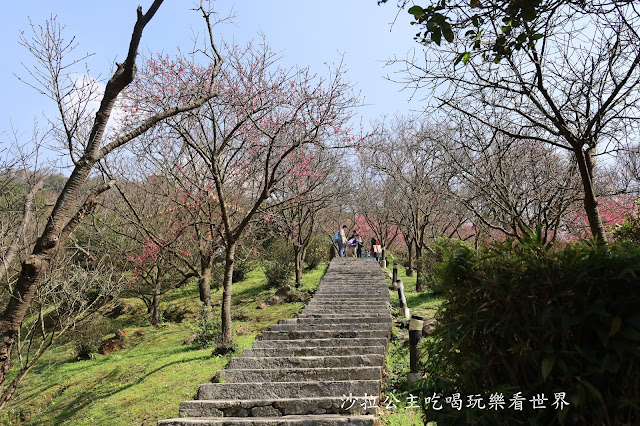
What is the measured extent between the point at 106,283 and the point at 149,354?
3969mm

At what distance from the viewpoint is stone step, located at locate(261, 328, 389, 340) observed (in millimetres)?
8625

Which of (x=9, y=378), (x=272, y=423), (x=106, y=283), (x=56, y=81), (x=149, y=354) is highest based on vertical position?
(x=56, y=81)

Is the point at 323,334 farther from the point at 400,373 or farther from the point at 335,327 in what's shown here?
the point at 400,373

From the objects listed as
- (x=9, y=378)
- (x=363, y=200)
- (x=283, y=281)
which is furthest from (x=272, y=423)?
(x=363, y=200)

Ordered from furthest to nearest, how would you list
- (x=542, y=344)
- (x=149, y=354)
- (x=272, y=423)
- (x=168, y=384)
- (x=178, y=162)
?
(x=178, y=162)
(x=149, y=354)
(x=168, y=384)
(x=272, y=423)
(x=542, y=344)

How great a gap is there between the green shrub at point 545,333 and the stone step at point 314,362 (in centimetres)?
418

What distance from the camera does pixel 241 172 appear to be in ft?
45.8

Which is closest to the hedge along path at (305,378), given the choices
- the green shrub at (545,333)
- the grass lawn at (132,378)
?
the grass lawn at (132,378)

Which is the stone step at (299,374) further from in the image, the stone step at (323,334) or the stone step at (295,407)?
the stone step at (323,334)

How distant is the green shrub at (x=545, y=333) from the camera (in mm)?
2102

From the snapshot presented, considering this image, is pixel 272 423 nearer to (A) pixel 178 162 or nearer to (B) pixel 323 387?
(B) pixel 323 387

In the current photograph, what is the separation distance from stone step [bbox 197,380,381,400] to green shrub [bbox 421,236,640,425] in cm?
307

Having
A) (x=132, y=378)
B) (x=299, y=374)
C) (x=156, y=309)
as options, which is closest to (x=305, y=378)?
(x=299, y=374)

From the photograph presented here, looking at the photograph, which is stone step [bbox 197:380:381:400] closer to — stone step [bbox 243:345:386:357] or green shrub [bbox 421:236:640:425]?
stone step [bbox 243:345:386:357]
